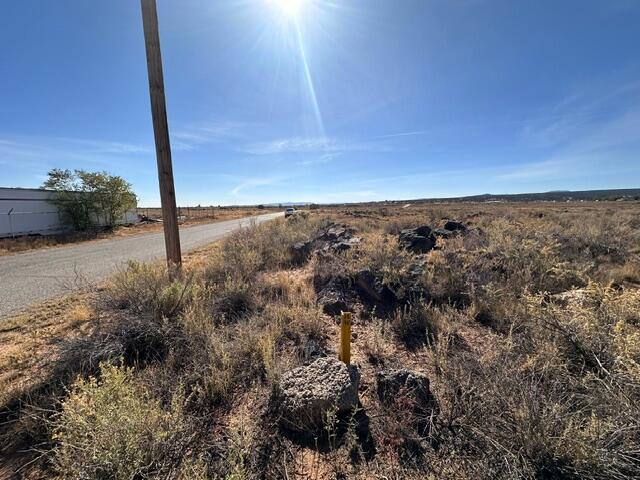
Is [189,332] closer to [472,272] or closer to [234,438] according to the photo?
[234,438]

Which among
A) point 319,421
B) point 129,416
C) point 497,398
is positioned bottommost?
point 319,421

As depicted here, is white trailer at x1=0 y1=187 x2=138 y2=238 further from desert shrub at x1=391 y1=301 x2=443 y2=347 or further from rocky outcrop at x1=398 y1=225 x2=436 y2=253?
desert shrub at x1=391 y1=301 x2=443 y2=347

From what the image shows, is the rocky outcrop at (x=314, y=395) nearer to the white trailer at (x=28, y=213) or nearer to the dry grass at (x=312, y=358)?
the dry grass at (x=312, y=358)

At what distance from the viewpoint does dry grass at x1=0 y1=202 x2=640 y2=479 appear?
2.01 metres

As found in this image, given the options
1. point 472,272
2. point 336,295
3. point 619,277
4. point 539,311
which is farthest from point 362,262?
point 619,277

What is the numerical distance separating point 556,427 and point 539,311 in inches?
70.6

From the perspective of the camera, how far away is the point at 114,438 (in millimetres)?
1946

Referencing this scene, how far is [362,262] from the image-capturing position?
637cm

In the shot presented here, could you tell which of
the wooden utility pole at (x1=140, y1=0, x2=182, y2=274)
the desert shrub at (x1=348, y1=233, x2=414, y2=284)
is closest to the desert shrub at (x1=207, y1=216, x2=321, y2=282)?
the wooden utility pole at (x1=140, y1=0, x2=182, y2=274)

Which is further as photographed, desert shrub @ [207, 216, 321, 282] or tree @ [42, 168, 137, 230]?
tree @ [42, 168, 137, 230]

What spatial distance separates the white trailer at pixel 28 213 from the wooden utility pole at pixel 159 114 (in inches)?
805

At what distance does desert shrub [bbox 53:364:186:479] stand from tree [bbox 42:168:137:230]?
26.5 m

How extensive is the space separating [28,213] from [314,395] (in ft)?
85.9

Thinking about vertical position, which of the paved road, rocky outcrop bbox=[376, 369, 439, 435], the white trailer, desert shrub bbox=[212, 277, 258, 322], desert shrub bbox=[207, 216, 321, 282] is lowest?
rocky outcrop bbox=[376, 369, 439, 435]
